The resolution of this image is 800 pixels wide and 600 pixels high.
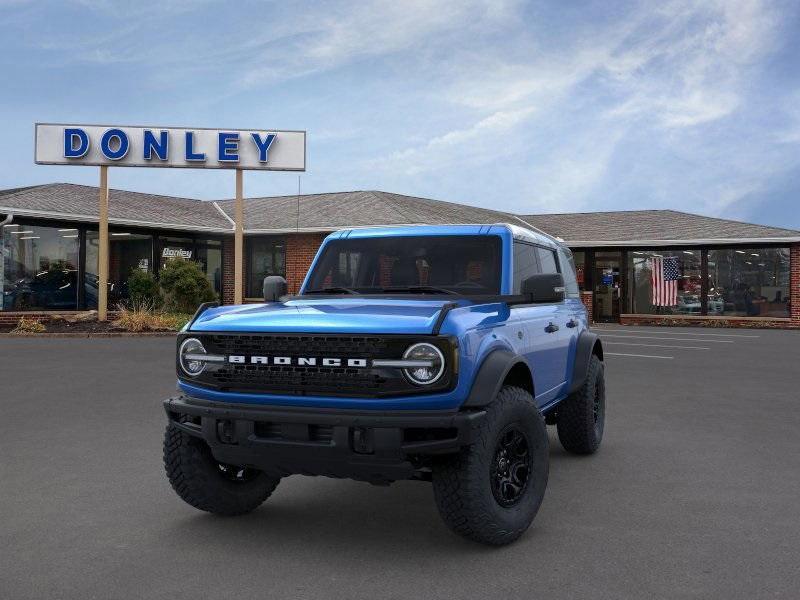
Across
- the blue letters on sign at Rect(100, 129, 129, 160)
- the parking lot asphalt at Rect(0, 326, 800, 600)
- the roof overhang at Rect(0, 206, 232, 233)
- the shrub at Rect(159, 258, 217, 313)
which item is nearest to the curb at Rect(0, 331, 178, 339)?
the shrub at Rect(159, 258, 217, 313)

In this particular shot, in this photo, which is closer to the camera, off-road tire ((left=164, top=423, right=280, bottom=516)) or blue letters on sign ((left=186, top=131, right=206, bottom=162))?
off-road tire ((left=164, top=423, right=280, bottom=516))

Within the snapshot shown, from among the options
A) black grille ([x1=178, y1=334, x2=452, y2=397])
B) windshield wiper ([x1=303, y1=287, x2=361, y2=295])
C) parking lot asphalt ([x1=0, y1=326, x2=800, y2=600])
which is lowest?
parking lot asphalt ([x1=0, y1=326, x2=800, y2=600])

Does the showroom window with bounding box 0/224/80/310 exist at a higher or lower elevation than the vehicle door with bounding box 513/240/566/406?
higher

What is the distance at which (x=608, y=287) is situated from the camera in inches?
1217

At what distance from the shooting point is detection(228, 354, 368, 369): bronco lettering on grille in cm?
405

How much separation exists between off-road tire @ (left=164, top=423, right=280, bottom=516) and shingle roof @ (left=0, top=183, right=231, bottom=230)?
2084 centimetres

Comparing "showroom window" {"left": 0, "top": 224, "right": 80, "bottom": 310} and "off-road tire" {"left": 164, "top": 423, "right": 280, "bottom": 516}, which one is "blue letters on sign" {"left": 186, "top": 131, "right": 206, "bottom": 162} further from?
"off-road tire" {"left": 164, "top": 423, "right": 280, "bottom": 516}

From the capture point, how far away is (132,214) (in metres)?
27.0

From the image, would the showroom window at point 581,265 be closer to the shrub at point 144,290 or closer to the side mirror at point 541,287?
the shrub at point 144,290

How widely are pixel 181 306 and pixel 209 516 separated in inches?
791

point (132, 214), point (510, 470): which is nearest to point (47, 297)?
point (132, 214)

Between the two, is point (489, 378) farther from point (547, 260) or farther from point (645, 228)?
point (645, 228)

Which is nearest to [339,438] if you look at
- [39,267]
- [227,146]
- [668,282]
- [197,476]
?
[197,476]

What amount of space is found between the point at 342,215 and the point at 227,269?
195 inches
